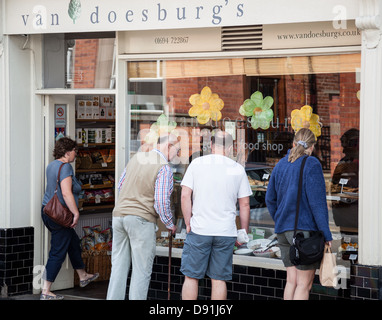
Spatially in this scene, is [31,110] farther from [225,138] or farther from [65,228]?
[225,138]

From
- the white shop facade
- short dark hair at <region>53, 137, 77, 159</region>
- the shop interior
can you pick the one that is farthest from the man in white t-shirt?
short dark hair at <region>53, 137, 77, 159</region>

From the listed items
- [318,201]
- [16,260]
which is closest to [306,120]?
[318,201]

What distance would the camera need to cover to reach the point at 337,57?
290 inches

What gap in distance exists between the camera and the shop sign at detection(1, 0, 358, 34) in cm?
699

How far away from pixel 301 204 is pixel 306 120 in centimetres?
158

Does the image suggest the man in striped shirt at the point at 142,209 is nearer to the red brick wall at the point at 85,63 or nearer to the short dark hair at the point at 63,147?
the short dark hair at the point at 63,147

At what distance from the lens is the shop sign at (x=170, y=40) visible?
7922 mm

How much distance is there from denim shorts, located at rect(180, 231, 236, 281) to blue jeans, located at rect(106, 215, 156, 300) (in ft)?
1.62

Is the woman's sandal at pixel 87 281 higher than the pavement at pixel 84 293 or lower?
higher

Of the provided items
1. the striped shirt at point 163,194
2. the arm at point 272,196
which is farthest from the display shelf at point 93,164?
the arm at point 272,196

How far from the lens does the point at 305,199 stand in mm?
6406

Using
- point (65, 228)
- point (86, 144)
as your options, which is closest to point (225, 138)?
point (65, 228)

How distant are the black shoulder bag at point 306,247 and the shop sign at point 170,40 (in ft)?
7.35
